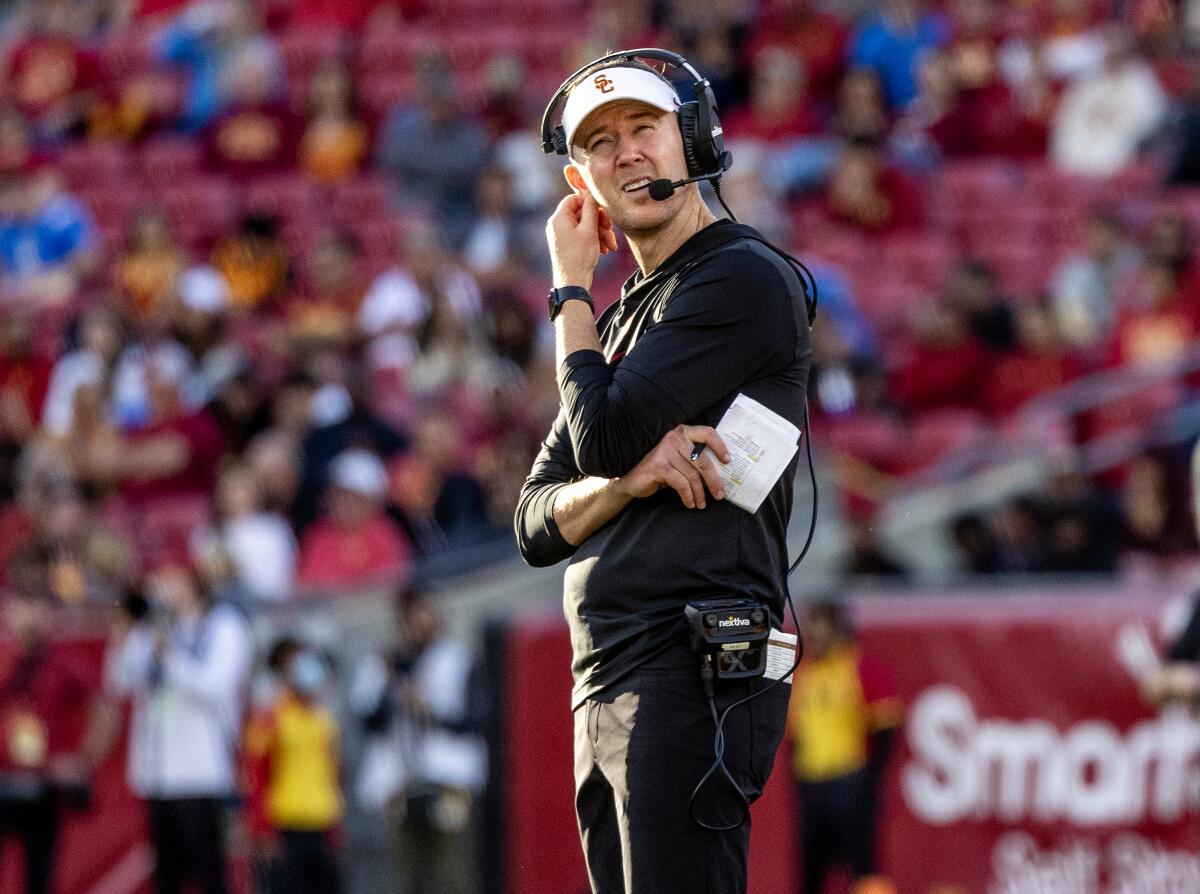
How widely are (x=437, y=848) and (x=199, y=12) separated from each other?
9.19 m

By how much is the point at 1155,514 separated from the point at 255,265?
21.4 ft

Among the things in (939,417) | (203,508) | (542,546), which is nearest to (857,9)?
(939,417)

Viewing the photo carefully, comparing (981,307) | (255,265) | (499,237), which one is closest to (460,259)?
(499,237)

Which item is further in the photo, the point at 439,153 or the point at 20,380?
the point at 439,153

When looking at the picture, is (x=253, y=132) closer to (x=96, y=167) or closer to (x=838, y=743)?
(x=96, y=167)

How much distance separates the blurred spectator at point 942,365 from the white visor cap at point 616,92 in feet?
24.8

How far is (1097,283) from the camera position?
11695 millimetres

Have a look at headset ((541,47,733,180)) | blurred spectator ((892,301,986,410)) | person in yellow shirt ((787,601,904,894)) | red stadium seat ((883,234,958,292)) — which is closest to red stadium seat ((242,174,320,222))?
red stadium seat ((883,234,958,292))

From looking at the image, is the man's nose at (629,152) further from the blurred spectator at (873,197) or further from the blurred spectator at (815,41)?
the blurred spectator at (815,41)

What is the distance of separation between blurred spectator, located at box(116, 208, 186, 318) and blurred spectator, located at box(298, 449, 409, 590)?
10.5ft

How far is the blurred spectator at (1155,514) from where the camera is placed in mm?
9578

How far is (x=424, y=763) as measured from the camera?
950 centimetres

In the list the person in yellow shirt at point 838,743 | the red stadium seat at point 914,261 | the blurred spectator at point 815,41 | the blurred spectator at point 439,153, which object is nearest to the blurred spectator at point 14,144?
the blurred spectator at point 439,153

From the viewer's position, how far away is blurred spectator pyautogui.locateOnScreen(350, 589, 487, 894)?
30.9 ft
